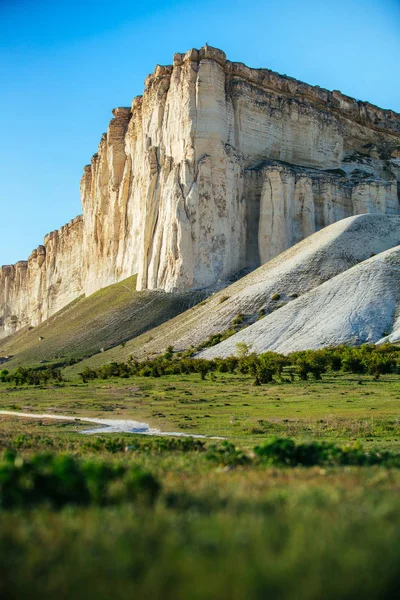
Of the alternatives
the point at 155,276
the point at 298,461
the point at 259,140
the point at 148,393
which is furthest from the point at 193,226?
the point at 298,461

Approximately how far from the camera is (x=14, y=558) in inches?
213

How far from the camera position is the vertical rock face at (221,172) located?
84.2m

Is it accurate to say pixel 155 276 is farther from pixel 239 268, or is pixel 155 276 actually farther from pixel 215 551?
pixel 215 551

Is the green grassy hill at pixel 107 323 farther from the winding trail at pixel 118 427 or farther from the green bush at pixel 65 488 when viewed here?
the green bush at pixel 65 488

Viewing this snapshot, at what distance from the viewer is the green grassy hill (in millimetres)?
77188

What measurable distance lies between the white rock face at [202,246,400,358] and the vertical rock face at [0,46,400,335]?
77.7 feet

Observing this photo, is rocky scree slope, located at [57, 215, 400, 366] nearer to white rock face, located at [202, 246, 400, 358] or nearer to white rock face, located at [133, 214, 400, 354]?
white rock face, located at [133, 214, 400, 354]

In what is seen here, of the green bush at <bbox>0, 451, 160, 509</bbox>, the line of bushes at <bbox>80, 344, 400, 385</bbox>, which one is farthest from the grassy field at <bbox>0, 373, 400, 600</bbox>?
the line of bushes at <bbox>80, 344, 400, 385</bbox>

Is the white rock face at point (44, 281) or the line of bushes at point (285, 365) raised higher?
the white rock face at point (44, 281)

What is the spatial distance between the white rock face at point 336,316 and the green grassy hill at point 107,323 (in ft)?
65.4

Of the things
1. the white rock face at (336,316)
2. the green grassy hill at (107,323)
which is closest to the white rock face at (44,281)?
the green grassy hill at (107,323)

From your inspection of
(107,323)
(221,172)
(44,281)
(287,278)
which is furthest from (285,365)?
(44,281)

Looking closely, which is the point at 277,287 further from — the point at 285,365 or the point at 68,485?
the point at 68,485

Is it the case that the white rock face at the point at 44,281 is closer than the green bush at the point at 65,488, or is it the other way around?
the green bush at the point at 65,488
